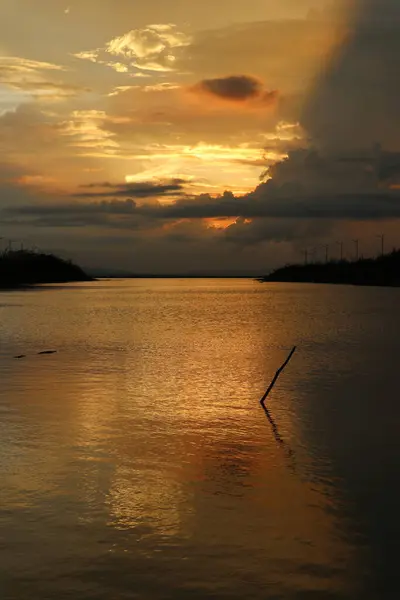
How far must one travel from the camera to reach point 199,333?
46281mm

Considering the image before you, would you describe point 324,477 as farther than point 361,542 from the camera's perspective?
Yes

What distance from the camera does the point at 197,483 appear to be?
41.1 feet

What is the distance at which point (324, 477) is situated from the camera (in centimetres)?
1302

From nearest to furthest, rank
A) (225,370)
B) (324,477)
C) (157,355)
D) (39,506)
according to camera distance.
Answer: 1. (39,506)
2. (324,477)
3. (225,370)
4. (157,355)

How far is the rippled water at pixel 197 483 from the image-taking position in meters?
8.66

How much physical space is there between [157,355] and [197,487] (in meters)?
21.1

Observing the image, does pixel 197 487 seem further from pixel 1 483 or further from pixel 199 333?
pixel 199 333

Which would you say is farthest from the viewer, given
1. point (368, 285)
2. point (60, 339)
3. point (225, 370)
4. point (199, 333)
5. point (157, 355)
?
point (368, 285)

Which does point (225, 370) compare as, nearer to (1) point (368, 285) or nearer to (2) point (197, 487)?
(2) point (197, 487)

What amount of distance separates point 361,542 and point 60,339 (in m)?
33.8

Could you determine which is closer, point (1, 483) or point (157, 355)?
point (1, 483)

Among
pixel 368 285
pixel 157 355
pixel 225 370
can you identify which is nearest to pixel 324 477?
pixel 225 370

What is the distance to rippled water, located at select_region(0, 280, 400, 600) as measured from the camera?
8664 millimetres

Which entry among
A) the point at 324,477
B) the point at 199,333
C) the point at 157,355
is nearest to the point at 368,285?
the point at 199,333
